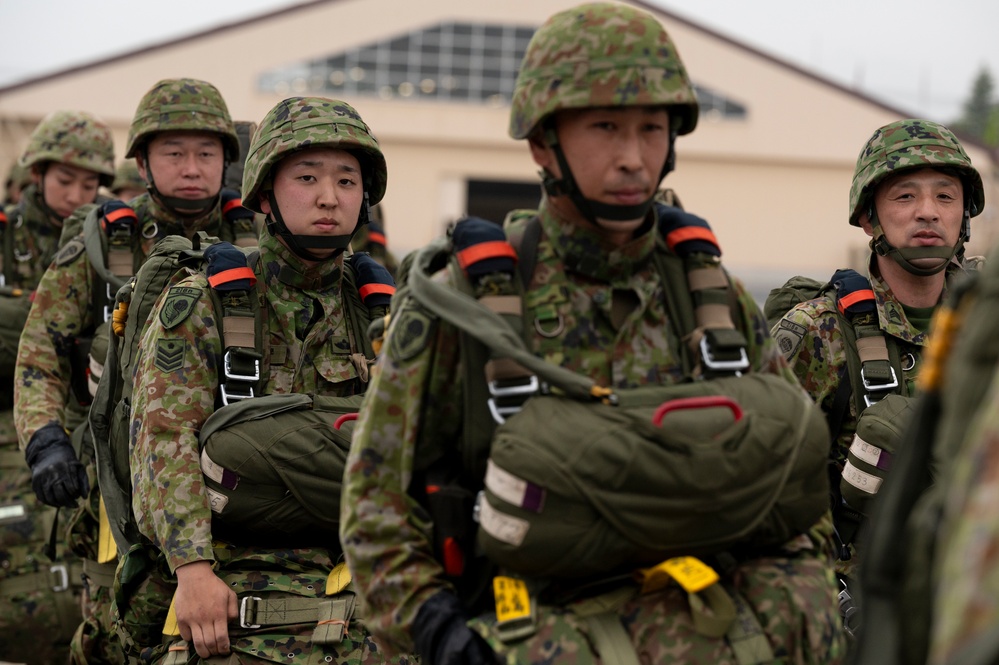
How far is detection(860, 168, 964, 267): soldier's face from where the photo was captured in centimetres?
529

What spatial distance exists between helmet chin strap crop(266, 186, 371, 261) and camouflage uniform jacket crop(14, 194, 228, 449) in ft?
5.19

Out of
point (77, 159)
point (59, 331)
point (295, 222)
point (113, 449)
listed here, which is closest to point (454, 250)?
point (295, 222)

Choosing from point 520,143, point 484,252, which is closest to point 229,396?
point 484,252

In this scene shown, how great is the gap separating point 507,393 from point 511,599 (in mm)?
484

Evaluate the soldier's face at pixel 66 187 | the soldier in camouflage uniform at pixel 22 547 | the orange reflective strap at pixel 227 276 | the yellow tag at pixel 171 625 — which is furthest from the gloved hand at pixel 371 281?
the soldier's face at pixel 66 187

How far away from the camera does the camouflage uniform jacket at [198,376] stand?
4379mm

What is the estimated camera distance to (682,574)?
3105mm

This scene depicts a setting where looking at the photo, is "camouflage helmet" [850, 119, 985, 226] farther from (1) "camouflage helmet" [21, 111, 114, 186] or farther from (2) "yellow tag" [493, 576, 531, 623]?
(1) "camouflage helmet" [21, 111, 114, 186]

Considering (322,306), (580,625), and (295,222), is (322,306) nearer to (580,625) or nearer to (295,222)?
(295,222)

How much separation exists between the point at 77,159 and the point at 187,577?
486cm

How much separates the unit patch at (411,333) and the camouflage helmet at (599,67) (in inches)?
22.0

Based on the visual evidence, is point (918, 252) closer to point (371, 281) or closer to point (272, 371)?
point (371, 281)

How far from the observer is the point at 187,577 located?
4332 millimetres

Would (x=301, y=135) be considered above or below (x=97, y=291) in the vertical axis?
above
